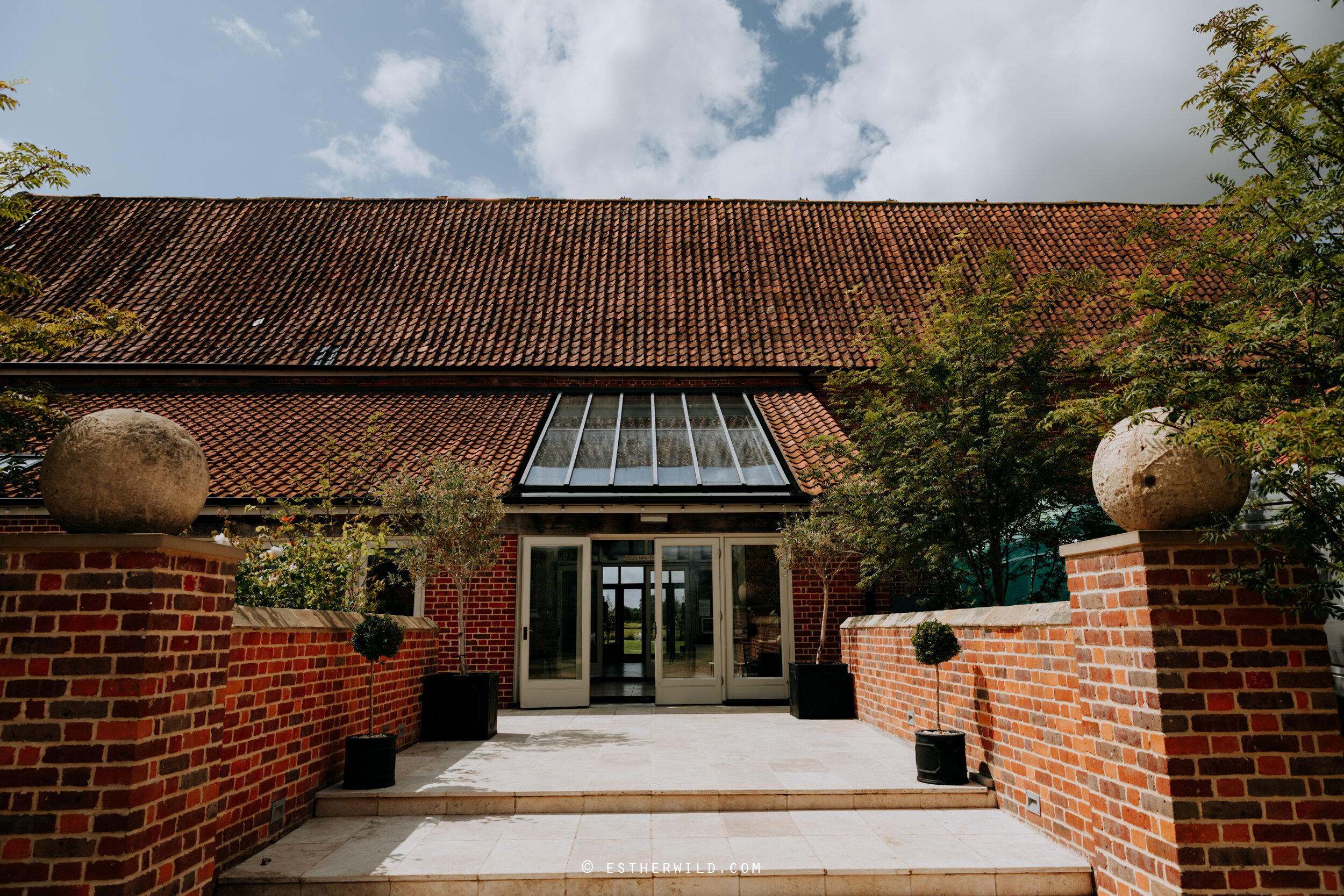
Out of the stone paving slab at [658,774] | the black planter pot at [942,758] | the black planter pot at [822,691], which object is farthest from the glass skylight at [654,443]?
the black planter pot at [942,758]

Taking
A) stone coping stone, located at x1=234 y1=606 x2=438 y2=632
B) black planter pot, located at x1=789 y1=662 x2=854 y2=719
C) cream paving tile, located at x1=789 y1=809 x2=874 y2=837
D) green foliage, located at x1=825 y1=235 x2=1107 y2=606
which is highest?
green foliage, located at x1=825 y1=235 x2=1107 y2=606

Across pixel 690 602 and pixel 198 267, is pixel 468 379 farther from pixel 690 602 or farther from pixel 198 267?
pixel 198 267

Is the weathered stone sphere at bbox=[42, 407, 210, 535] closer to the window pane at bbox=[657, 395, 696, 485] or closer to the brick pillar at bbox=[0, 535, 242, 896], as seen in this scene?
the brick pillar at bbox=[0, 535, 242, 896]

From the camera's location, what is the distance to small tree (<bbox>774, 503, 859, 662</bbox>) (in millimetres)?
8484

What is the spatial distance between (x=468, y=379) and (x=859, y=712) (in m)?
8.22

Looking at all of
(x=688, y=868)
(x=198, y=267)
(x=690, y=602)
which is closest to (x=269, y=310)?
(x=198, y=267)

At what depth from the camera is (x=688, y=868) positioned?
3.94m

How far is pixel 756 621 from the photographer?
10.1 m

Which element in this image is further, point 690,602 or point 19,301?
point 19,301

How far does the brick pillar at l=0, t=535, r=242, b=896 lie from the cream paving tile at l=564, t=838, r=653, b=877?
1868 millimetres

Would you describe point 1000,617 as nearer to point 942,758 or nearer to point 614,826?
point 942,758

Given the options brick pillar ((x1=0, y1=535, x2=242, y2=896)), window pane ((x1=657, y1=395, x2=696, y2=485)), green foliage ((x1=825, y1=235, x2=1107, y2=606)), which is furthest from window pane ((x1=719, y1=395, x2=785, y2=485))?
brick pillar ((x1=0, y1=535, x2=242, y2=896))

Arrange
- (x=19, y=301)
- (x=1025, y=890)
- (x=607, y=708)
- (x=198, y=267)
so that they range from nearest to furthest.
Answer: (x=1025, y=890), (x=607, y=708), (x=19, y=301), (x=198, y=267)

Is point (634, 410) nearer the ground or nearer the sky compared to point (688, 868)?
nearer the sky
